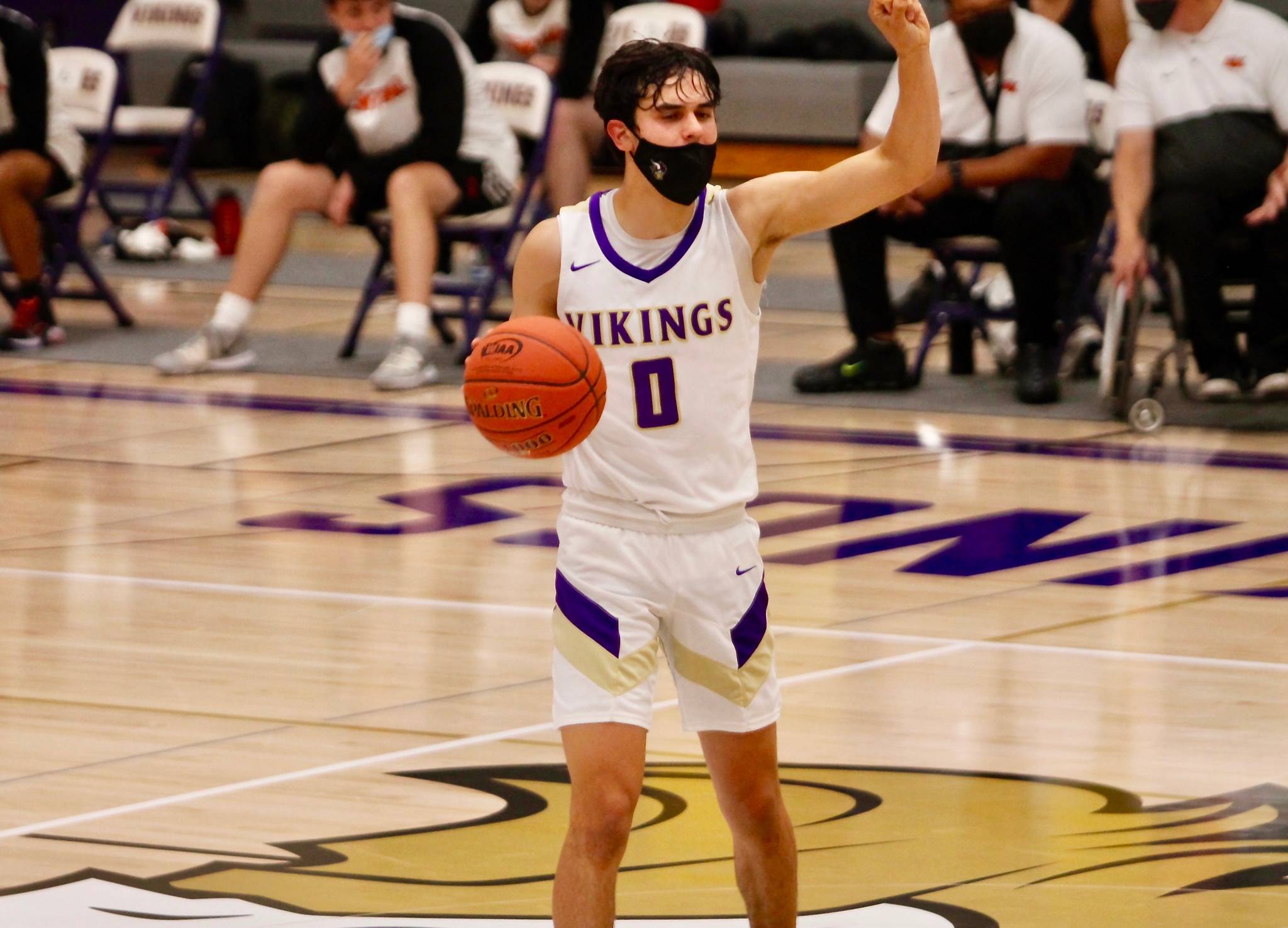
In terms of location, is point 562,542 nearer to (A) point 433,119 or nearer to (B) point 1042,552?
(B) point 1042,552

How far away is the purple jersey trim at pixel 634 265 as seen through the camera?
3.57 metres

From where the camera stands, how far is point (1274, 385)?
8.67 m

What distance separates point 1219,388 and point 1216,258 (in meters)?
0.57

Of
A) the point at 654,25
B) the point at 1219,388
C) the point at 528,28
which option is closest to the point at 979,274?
the point at 1219,388

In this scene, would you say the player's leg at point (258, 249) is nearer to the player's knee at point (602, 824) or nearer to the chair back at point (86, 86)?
the chair back at point (86, 86)

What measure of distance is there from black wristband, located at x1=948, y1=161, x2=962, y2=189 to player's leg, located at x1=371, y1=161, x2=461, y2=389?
84.6 inches

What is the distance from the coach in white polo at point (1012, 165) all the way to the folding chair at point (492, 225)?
1.60 metres

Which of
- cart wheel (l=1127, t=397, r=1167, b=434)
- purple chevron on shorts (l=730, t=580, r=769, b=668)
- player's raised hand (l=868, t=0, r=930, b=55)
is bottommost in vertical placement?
cart wheel (l=1127, t=397, r=1167, b=434)

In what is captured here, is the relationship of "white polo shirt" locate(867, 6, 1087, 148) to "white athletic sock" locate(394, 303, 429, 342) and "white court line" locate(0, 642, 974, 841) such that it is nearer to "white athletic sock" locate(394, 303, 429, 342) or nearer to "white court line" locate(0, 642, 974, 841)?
"white athletic sock" locate(394, 303, 429, 342)

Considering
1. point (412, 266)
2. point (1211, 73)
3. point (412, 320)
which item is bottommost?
point (412, 320)

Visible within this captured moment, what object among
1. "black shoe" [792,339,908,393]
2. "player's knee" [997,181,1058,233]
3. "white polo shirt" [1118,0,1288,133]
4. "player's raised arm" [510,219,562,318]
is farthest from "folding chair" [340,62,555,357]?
"player's raised arm" [510,219,562,318]

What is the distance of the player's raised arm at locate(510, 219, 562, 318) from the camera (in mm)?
3625

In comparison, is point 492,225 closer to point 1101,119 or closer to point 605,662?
point 1101,119

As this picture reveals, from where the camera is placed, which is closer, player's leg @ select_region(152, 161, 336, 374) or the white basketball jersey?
the white basketball jersey
